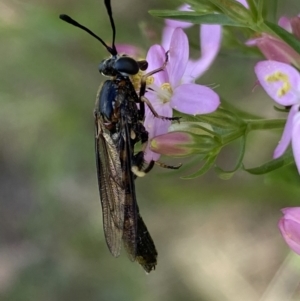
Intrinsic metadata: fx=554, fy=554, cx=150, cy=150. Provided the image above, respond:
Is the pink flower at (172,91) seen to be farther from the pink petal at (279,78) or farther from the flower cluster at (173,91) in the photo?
the pink petal at (279,78)

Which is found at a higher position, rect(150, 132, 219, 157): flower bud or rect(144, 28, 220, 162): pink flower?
rect(144, 28, 220, 162): pink flower

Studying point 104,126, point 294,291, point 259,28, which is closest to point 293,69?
point 259,28

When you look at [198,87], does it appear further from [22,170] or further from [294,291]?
[22,170]

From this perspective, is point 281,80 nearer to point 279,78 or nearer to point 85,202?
point 279,78

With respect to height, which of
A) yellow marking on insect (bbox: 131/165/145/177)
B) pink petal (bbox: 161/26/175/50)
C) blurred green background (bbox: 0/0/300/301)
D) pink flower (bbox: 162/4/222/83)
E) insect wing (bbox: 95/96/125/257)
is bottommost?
blurred green background (bbox: 0/0/300/301)

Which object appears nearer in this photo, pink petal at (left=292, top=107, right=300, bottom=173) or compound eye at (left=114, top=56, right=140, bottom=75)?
pink petal at (left=292, top=107, right=300, bottom=173)

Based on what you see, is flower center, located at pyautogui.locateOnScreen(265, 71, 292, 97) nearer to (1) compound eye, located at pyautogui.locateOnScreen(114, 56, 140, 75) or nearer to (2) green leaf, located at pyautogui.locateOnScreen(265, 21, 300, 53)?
(2) green leaf, located at pyautogui.locateOnScreen(265, 21, 300, 53)

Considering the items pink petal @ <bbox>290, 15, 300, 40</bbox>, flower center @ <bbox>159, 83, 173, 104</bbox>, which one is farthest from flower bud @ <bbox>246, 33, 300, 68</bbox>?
flower center @ <bbox>159, 83, 173, 104</bbox>

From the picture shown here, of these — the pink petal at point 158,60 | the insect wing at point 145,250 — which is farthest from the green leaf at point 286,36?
the insect wing at point 145,250
